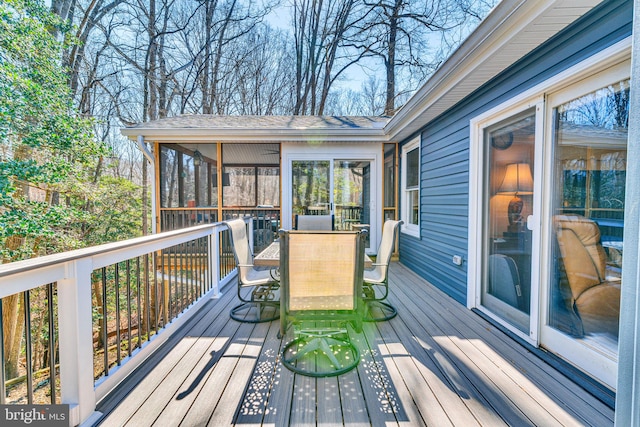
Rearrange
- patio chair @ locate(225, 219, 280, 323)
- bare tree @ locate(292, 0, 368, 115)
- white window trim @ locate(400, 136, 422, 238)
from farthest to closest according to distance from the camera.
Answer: bare tree @ locate(292, 0, 368, 115), white window trim @ locate(400, 136, 422, 238), patio chair @ locate(225, 219, 280, 323)

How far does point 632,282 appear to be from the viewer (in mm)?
1001

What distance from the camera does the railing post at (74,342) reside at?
1.39 metres

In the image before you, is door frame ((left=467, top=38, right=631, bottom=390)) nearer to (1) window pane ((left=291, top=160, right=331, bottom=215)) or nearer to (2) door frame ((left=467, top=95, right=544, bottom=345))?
(2) door frame ((left=467, top=95, right=544, bottom=345))

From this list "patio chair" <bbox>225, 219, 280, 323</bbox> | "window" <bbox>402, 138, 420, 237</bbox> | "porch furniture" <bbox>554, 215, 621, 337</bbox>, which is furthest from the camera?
"window" <bbox>402, 138, 420, 237</bbox>

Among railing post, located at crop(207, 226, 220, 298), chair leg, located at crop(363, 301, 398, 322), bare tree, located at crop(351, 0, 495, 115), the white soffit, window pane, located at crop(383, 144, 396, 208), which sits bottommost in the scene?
chair leg, located at crop(363, 301, 398, 322)

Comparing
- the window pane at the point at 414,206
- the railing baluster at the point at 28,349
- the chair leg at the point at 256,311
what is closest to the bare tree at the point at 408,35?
the window pane at the point at 414,206

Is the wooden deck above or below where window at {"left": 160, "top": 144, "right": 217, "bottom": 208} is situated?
below

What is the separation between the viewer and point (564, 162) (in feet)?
6.53

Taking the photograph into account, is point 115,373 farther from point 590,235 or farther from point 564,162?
point 564,162

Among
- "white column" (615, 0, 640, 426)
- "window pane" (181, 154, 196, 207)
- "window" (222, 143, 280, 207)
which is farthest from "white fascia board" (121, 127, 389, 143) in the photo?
"white column" (615, 0, 640, 426)

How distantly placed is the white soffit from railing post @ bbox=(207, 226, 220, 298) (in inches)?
120

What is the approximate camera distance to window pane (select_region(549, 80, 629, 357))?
1.69m

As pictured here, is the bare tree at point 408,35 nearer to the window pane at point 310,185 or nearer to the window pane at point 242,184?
the window pane at point 242,184

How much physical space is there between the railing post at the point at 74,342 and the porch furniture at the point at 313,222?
2761 mm
